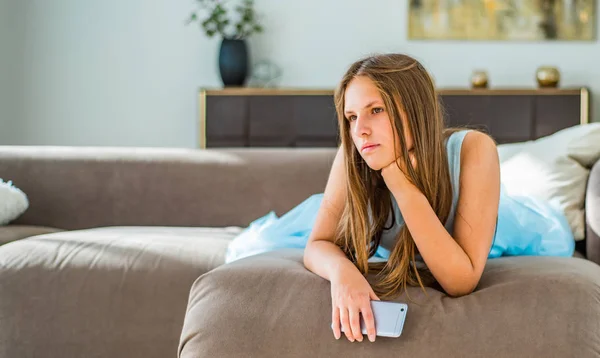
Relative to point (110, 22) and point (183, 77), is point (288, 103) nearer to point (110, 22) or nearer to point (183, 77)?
point (183, 77)

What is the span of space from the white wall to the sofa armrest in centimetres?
266

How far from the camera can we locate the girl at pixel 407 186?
1.36m

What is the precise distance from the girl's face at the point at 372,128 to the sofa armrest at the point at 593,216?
0.89 metres

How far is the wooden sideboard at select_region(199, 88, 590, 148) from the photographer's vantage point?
14.1 feet

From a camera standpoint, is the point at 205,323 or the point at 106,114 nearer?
the point at 205,323

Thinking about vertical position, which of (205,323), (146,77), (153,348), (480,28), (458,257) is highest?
(480,28)

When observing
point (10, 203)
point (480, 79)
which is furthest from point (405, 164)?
point (480, 79)

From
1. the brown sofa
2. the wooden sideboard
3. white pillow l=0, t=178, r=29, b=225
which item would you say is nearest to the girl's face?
the brown sofa

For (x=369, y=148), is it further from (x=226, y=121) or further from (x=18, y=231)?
(x=226, y=121)

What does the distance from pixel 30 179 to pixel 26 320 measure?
961mm

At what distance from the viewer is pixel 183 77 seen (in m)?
4.85

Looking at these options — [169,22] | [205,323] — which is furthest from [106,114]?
[205,323]

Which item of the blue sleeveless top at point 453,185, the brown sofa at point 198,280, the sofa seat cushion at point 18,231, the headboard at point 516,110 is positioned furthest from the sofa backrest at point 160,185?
the headboard at point 516,110

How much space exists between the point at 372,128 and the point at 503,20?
3600 mm
